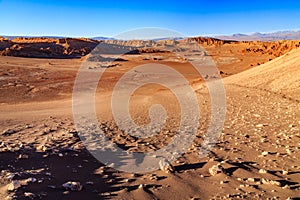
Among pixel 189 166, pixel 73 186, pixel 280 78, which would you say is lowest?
pixel 189 166

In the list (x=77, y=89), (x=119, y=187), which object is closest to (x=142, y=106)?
(x=119, y=187)

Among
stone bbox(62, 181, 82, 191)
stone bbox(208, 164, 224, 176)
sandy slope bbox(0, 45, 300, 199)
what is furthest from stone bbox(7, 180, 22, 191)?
stone bbox(208, 164, 224, 176)

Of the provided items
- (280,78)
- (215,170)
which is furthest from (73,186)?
(280,78)

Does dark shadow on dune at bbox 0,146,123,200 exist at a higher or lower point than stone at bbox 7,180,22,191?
lower

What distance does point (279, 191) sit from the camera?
149 inches

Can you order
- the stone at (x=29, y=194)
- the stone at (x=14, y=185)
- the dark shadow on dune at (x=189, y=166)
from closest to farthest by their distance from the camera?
the stone at (x=29, y=194)
the stone at (x=14, y=185)
the dark shadow on dune at (x=189, y=166)

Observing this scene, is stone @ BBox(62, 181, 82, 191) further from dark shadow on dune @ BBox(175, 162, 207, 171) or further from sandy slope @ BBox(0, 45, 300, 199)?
dark shadow on dune @ BBox(175, 162, 207, 171)

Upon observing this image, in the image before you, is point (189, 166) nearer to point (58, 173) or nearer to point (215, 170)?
point (215, 170)

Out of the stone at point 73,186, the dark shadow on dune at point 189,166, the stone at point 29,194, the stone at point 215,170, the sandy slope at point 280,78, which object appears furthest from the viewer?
the sandy slope at point 280,78

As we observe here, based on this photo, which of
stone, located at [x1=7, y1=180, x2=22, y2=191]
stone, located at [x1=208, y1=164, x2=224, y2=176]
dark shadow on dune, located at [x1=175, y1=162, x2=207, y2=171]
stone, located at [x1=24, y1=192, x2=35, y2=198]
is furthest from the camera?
dark shadow on dune, located at [x1=175, y1=162, x2=207, y2=171]

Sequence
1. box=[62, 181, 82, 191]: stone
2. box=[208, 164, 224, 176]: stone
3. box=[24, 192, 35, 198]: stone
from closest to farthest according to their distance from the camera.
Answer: box=[24, 192, 35, 198]: stone < box=[62, 181, 82, 191]: stone < box=[208, 164, 224, 176]: stone

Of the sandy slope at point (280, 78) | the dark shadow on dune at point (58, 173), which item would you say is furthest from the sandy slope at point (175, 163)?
the sandy slope at point (280, 78)

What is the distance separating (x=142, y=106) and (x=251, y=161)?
5.65 metres

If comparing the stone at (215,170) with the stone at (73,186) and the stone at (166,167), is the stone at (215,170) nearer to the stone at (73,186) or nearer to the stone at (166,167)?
the stone at (166,167)
